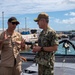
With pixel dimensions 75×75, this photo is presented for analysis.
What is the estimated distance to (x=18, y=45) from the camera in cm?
404

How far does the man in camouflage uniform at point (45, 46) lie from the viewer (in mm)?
3504

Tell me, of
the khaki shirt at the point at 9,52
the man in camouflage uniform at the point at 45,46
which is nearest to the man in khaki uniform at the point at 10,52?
the khaki shirt at the point at 9,52

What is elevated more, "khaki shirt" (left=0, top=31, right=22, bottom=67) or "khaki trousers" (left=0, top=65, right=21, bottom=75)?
"khaki shirt" (left=0, top=31, right=22, bottom=67)

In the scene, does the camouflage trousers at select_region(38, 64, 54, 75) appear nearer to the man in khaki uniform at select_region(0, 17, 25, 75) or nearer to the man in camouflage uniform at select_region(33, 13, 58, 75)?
the man in camouflage uniform at select_region(33, 13, 58, 75)

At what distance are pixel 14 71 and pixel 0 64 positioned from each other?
246 millimetres

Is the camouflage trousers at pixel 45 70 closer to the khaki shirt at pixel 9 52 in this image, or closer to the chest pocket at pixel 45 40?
the chest pocket at pixel 45 40

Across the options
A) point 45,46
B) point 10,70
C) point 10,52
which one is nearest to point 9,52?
point 10,52

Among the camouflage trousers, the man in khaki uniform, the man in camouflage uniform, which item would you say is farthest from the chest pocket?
the man in khaki uniform

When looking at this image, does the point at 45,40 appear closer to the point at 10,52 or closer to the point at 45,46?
the point at 45,46

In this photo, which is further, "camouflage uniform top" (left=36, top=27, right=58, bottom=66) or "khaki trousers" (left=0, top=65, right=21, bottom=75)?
"khaki trousers" (left=0, top=65, right=21, bottom=75)

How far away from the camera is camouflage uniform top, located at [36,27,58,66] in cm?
350

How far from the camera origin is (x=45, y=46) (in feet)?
11.7

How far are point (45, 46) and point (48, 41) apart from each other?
A: 84 mm

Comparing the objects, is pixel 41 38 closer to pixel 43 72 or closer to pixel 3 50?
pixel 43 72
